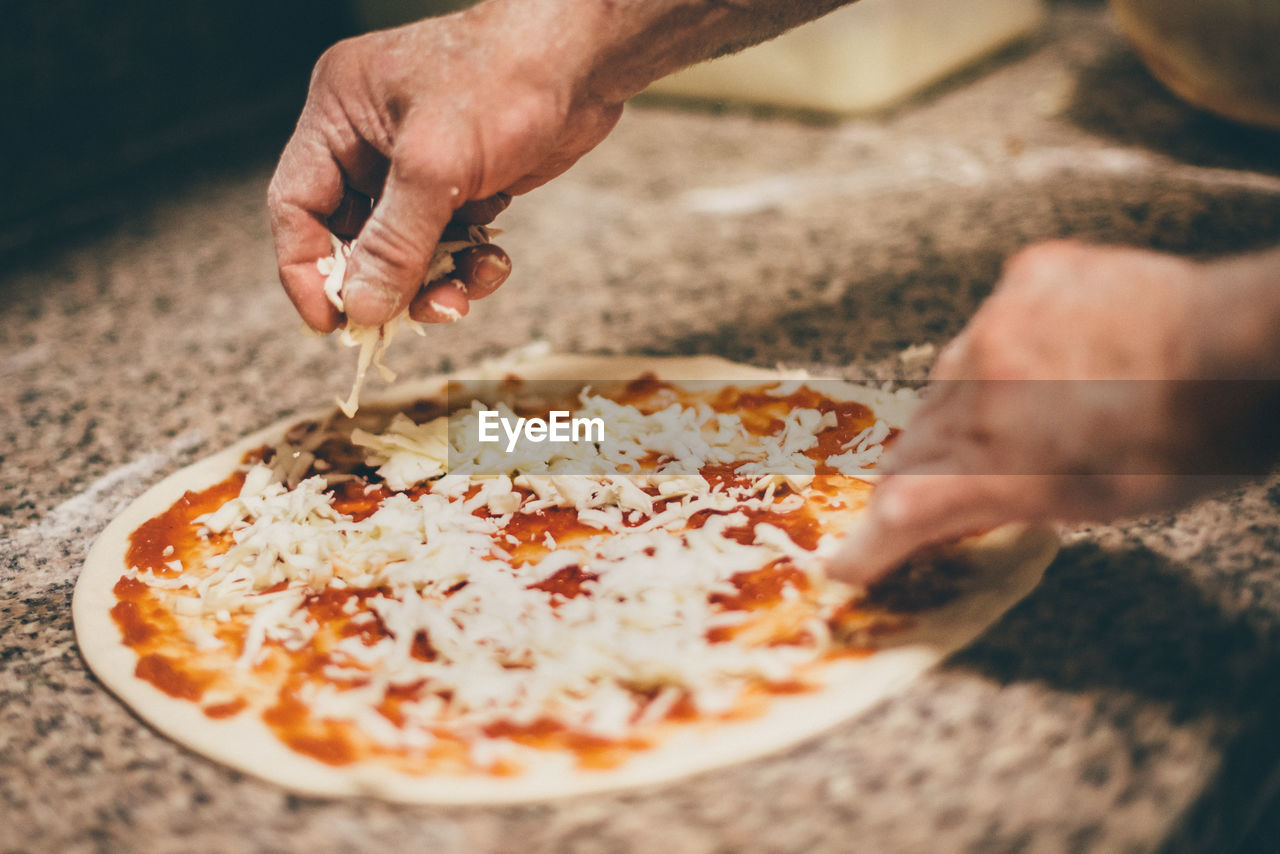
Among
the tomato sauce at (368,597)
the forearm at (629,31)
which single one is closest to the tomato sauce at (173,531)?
the tomato sauce at (368,597)

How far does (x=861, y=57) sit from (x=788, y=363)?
117 cm

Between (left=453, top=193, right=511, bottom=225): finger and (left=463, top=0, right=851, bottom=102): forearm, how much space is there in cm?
18

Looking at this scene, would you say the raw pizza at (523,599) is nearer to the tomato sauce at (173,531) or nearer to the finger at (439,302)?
the tomato sauce at (173,531)

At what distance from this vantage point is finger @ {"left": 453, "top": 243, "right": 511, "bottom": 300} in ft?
3.62

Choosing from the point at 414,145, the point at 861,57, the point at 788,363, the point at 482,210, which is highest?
the point at 414,145

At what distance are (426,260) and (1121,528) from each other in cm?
81

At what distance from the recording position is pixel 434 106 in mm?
948

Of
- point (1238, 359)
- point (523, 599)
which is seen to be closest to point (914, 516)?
point (1238, 359)

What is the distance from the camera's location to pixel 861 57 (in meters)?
2.13

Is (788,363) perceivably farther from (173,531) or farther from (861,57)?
(861,57)

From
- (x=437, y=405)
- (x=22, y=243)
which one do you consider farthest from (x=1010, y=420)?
(x=22, y=243)

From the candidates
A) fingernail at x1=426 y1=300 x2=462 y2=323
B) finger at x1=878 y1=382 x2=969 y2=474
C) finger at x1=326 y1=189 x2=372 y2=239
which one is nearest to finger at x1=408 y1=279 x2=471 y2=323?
fingernail at x1=426 y1=300 x2=462 y2=323

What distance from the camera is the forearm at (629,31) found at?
98 centimetres

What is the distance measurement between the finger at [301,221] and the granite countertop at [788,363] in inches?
14.6
